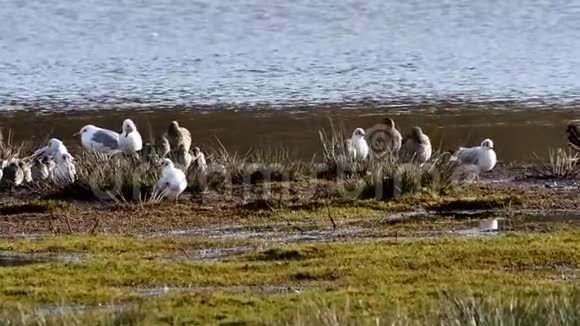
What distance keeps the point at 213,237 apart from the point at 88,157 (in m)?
5.11

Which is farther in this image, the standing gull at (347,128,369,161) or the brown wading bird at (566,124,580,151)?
the brown wading bird at (566,124,580,151)

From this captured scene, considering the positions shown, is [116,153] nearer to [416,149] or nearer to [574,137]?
[416,149]

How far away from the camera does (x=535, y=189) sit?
1825 cm

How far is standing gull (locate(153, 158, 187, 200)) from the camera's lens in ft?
57.3

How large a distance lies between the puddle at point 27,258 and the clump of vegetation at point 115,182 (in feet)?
11.6

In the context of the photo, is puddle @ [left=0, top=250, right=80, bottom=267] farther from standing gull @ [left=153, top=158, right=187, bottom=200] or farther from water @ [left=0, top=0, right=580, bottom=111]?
water @ [left=0, top=0, right=580, bottom=111]

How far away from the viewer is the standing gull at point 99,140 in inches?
815

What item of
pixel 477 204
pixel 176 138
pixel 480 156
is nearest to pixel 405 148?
pixel 480 156

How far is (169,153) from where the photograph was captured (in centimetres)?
1970

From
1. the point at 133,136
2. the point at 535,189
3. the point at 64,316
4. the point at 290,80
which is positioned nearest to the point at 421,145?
the point at 535,189

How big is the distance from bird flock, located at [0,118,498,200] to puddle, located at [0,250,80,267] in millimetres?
3476

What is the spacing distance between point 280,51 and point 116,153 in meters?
17.9

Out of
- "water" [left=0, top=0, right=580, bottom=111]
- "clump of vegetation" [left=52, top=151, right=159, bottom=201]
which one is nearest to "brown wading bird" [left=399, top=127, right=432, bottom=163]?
"clump of vegetation" [left=52, top=151, right=159, bottom=201]

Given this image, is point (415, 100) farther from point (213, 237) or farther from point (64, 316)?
point (64, 316)
